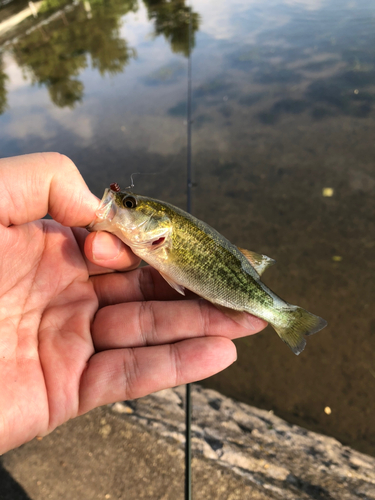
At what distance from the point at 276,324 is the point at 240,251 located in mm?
673

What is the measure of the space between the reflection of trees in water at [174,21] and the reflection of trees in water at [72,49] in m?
1.47

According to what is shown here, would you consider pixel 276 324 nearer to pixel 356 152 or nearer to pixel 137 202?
pixel 137 202

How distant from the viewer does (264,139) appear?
248 inches

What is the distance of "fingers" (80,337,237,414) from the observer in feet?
7.16

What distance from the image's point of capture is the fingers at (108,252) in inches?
99.1

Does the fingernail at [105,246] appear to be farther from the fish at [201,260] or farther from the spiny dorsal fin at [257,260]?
the spiny dorsal fin at [257,260]

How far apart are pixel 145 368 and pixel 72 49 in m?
13.0

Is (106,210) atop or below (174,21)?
below

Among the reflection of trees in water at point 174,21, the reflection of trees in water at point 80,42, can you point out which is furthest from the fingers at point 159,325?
the reflection of trees in water at point 174,21

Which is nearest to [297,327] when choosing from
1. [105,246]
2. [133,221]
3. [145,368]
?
[145,368]

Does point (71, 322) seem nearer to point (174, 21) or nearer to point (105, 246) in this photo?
point (105, 246)

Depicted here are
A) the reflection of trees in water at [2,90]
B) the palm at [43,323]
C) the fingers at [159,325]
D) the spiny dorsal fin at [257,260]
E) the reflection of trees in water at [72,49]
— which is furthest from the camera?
the reflection of trees in water at [72,49]

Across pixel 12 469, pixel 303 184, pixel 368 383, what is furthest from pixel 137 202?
pixel 303 184

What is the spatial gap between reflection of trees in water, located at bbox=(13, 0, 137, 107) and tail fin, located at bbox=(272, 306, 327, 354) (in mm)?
8223
